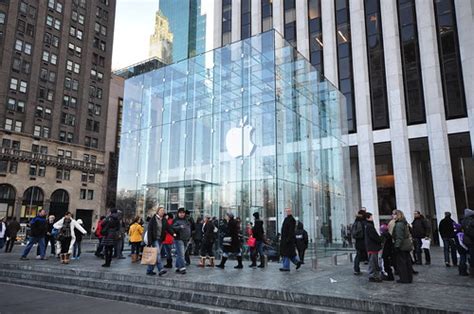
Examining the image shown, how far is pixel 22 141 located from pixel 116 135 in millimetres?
22671

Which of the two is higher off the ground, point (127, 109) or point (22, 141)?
point (22, 141)

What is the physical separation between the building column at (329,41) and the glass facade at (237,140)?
1145 centimetres

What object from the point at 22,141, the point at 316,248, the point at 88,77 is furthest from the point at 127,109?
the point at 88,77

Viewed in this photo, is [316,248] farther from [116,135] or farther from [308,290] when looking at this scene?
[116,135]

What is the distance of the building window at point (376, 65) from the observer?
30047 millimetres

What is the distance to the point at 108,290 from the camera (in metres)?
9.09

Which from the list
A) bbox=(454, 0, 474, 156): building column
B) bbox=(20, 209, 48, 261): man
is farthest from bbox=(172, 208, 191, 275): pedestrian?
bbox=(454, 0, 474, 156): building column

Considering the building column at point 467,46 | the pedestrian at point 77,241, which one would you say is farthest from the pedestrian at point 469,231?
the building column at point 467,46

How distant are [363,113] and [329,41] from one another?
798 cm

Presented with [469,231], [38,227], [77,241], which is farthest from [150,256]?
[469,231]

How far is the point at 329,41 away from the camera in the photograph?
33.3 metres

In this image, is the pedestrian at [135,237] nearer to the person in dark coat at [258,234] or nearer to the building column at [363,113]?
the person in dark coat at [258,234]

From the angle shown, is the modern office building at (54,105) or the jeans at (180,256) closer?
the jeans at (180,256)

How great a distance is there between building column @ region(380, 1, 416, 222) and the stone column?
439 centimetres
